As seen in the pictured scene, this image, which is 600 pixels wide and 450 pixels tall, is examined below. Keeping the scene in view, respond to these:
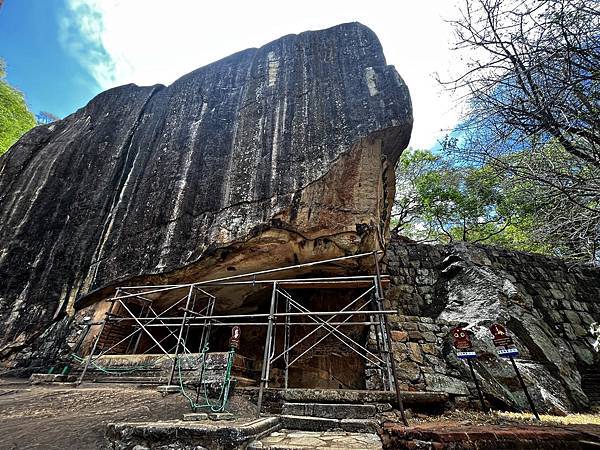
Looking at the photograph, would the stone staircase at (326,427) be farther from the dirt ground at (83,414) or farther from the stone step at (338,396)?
the dirt ground at (83,414)

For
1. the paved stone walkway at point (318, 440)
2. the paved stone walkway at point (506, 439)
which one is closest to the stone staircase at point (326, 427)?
the paved stone walkway at point (318, 440)

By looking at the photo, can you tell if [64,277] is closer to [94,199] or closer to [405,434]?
[94,199]

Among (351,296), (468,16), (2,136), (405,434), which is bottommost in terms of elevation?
(405,434)

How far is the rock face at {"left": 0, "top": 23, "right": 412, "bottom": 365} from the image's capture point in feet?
19.7

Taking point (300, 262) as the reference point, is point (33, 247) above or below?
above

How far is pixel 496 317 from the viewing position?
6.20 metres

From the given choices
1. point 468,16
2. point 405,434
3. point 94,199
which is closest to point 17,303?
point 94,199

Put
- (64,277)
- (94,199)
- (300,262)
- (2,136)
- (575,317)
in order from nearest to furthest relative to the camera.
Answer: (300,262) < (64,277) < (575,317) < (94,199) < (2,136)

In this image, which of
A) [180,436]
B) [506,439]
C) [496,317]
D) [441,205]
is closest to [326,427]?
[180,436]

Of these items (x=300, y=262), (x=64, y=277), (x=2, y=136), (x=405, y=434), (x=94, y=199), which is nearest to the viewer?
(x=405, y=434)

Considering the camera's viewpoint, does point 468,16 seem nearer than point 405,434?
No

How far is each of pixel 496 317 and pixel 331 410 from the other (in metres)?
4.39

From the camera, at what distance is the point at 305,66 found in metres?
7.95

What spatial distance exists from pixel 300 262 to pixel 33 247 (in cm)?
677
